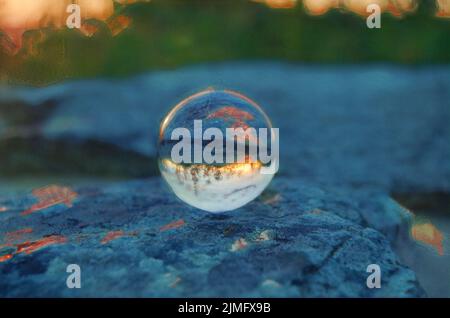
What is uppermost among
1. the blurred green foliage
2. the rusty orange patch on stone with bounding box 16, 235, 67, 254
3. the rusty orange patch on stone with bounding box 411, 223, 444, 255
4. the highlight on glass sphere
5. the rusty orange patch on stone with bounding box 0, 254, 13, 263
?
the blurred green foliage

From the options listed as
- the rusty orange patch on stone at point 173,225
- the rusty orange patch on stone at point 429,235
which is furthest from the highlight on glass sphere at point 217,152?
the rusty orange patch on stone at point 429,235

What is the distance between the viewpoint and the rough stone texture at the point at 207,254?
2092 millimetres

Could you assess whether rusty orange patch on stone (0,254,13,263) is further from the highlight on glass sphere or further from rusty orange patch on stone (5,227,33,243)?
the highlight on glass sphere

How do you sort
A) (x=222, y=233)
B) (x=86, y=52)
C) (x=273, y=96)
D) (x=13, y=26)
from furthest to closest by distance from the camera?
1. (x=86, y=52)
2. (x=13, y=26)
3. (x=273, y=96)
4. (x=222, y=233)

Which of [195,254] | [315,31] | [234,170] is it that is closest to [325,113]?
[315,31]

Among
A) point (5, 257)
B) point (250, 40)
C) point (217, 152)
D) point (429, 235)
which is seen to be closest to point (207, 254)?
point (217, 152)

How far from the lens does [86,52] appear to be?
26.2 ft

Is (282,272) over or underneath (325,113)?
underneath

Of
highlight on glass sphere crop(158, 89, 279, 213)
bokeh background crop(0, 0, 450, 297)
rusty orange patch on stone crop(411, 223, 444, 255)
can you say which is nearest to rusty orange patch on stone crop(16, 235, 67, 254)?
bokeh background crop(0, 0, 450, 297)

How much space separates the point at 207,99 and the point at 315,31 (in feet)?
21.0

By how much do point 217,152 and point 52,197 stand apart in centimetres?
130

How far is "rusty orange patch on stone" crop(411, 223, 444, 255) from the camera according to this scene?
3.77 meters

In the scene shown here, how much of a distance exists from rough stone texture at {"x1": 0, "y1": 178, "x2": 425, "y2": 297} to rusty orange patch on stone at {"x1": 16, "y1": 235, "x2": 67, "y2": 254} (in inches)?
1.8
